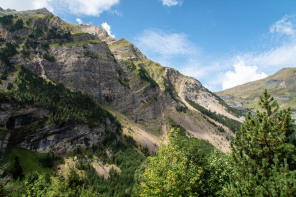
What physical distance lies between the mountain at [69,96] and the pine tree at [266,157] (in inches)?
3331

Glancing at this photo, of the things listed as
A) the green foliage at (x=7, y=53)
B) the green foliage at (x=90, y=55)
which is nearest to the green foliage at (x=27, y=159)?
the green foliage at (x=7, y=53)

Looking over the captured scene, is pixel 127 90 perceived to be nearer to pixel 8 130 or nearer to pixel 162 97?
pixel 162 97

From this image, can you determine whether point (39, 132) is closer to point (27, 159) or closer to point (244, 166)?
point (27, 159)

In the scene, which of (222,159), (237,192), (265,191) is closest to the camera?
(265,191)

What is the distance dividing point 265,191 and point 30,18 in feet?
752

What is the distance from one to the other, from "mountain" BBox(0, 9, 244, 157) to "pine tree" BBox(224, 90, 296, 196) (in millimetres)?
84610

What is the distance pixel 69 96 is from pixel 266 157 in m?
112

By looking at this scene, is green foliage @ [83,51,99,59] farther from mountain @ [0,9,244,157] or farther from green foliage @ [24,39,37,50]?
green foliage @ [24,39,37,50]

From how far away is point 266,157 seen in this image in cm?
1172

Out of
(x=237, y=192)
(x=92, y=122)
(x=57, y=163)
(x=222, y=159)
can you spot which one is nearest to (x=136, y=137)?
(x=92, y=122)

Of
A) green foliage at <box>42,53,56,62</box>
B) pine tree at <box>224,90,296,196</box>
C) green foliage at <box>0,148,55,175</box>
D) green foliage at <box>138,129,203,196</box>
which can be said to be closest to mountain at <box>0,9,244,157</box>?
green foliage at <box>42,53,56,62</box>

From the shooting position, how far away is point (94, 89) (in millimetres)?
159000

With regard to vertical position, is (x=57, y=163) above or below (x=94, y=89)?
below

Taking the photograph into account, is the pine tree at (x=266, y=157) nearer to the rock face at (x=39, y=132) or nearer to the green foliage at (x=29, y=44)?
the rock face at (x=39, y=132)
